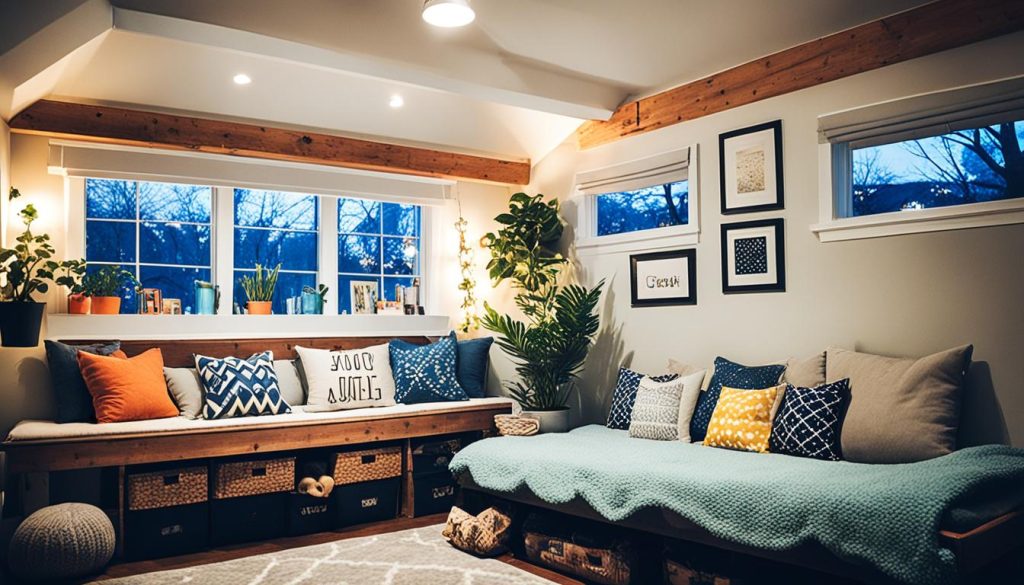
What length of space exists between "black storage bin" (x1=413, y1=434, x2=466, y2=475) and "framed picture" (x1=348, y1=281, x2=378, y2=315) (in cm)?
111

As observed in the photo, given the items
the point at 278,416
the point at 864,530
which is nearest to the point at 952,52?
the point at 864,530

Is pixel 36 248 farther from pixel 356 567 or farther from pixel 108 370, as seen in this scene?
pixel 356 567

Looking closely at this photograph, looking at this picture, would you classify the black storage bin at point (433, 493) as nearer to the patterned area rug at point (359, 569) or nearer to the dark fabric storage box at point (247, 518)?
the patterned area rug at point (359, 569)

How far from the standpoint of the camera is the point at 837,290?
3.92m

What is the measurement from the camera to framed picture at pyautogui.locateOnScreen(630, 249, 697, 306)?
4.67m

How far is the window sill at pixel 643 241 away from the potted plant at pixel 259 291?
211 centimetres

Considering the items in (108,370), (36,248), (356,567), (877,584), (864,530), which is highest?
(36,248)

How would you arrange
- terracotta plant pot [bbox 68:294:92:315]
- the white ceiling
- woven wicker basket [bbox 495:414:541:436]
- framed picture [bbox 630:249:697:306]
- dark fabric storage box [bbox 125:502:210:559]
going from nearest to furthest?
the white ceiling < dark fabric storage box [bbox 125:502:210:559] < terracotta plant pot [bbox 68:294:92:315] < woven wicker basket [bbox 495:414:541:436] < framed picture [bbox 630:249:697:306]

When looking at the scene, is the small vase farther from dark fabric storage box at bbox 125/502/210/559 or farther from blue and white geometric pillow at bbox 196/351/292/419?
dark fabric storage box at bbox 125/502/210/559

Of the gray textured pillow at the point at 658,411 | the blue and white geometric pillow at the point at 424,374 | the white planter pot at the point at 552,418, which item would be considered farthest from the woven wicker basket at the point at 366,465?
the gray textured pillow at the point at 658,411

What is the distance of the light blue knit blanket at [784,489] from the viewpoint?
2.50m

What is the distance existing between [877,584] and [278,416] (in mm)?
3207

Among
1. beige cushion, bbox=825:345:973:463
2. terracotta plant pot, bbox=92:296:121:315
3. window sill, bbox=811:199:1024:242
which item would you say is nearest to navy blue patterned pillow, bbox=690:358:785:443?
beige cushion, bbox=825:345:973:463

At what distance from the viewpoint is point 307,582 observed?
348cm
